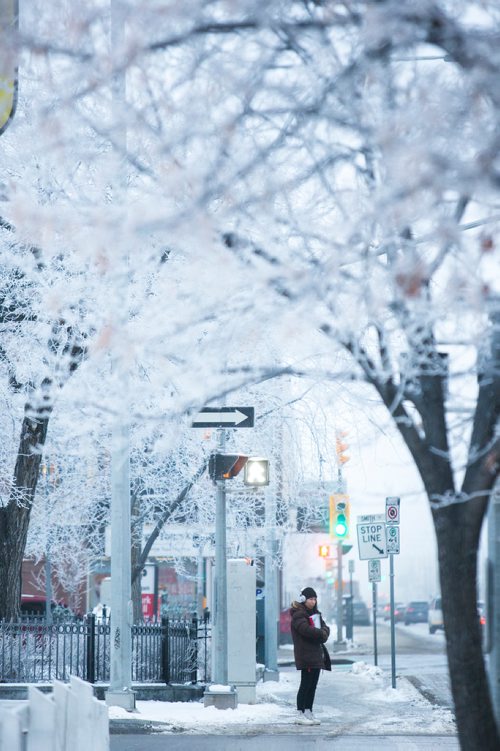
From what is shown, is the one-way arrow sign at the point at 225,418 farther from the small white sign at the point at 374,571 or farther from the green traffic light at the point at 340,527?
the green traffic light at the point at 340,527

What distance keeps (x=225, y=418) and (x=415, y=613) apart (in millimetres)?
58350

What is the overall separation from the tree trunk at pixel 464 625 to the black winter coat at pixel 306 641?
796 cm

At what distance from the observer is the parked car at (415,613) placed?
69.1 metres

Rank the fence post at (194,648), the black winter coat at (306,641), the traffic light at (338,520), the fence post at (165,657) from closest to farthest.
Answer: the black winter coat at (306,641), the fence post at (165,657), the fence post at (194,648), the traffic light at (338,520)

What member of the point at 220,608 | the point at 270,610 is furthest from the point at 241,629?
the point at 270,610

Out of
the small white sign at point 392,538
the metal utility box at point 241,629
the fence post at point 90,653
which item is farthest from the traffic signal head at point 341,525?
the fence post at point 90,653

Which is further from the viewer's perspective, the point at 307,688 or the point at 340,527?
the point at 340,527

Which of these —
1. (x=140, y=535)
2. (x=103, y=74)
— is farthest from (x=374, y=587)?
(x=103, y=74)

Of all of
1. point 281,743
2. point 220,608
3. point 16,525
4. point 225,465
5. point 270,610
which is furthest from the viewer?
point 270,610

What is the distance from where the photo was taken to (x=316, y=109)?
20.8 ft

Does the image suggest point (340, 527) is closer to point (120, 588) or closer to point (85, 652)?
point (85, 652)

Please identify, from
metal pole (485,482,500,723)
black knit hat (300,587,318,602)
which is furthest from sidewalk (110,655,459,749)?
metal pole (485,482,500,723)

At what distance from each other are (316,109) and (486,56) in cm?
100

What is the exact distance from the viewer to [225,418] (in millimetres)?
13922
